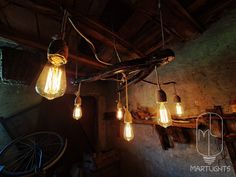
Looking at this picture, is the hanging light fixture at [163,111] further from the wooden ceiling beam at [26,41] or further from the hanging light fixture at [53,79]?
the wooden ceiling beam at [26,41]

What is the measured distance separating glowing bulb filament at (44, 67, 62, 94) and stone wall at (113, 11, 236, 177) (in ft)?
6.08

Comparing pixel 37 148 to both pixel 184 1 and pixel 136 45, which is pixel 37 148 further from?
pixel 184 1

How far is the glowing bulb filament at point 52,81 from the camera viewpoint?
1.02m

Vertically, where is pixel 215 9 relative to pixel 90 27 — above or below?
above

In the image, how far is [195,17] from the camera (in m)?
1.83

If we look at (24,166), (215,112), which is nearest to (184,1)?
(215,112)

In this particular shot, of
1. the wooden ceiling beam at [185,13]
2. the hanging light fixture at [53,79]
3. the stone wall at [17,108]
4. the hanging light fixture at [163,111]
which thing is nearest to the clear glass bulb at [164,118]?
the hanging light fixture at [163,111]

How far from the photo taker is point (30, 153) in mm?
2609

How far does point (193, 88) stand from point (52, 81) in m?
1.90

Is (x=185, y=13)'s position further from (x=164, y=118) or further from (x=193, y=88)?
(x=164, y=118)

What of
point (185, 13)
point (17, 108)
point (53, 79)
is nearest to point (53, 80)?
point (53, 79)

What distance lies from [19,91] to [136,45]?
109 inches

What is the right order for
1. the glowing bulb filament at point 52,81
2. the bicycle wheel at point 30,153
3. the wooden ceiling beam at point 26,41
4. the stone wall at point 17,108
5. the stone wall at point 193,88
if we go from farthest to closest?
the stone wall at point 17,108
the bicycle wheel at point 30,153
the stone wall at point 193,88
the wooden ceiling beam at point 26,41
the glowing bulb filament at point 52,81

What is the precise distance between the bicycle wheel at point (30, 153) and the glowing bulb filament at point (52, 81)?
1922mm
